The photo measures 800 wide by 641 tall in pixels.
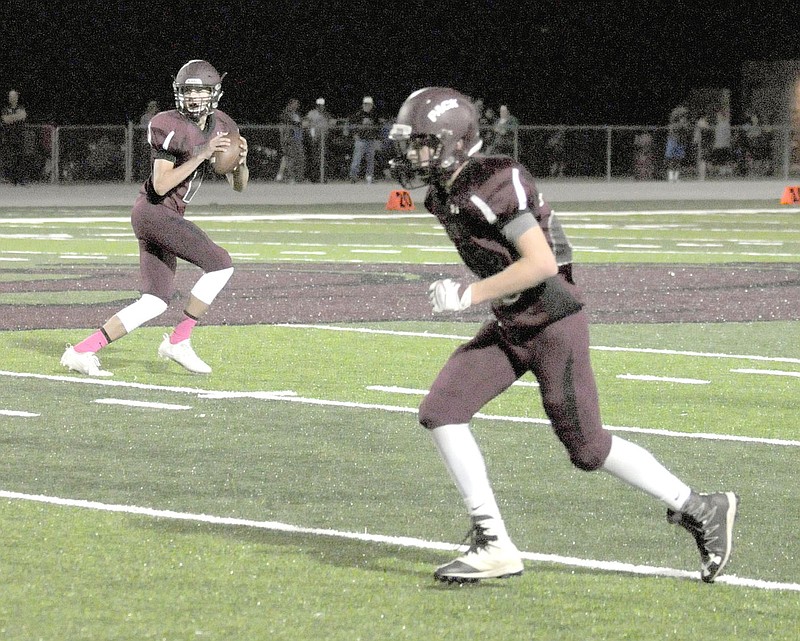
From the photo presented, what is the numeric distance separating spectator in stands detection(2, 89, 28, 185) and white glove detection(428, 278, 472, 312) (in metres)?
29.5

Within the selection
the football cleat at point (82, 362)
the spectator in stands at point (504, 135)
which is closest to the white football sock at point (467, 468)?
the football cleat at point (82, 362)

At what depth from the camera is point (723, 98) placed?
47875 millimetres

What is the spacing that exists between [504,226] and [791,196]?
28.5 metres

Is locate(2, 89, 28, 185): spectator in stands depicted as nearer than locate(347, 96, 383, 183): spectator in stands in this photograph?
Yes

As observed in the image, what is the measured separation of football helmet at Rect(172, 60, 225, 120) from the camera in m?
10.7

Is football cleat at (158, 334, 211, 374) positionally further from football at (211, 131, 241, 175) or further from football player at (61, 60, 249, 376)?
football at (211, 131, 241, 175)

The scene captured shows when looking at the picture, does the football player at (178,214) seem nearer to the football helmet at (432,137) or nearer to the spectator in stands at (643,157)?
the football helmet at (432,137)

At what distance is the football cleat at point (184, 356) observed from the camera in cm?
1116

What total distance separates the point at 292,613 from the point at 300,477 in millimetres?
2301

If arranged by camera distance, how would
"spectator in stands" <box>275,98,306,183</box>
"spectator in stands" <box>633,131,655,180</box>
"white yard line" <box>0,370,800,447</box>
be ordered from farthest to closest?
"spectator in stands" <box>633,131,655,180</box>, "spectator in stands" <box>275,98,306,183</box>, "white yard line" <box>0,370,800,447</box>

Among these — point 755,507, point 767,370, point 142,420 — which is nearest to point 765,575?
point 755,507

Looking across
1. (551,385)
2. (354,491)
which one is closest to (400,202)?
(354,491)

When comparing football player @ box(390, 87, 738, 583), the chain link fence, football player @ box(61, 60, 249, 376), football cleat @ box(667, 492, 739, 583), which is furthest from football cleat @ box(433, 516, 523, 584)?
the chain link fence

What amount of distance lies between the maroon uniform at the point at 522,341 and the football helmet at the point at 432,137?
0.18ft
